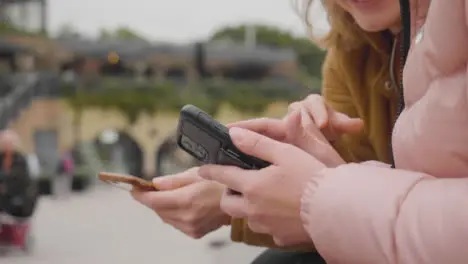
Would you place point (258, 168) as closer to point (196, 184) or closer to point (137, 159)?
point (196, 184)

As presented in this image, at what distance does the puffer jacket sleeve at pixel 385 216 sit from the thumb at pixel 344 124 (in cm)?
13

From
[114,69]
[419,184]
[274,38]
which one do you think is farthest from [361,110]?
[274,38]

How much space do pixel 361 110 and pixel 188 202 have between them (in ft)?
0.54

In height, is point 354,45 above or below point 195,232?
above

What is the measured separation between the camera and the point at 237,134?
43cm

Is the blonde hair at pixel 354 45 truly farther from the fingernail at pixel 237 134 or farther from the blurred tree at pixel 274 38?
the blurred tree at pixel 274 38

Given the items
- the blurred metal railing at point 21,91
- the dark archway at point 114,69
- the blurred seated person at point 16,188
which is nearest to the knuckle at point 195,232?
the blurred seated person at point 16,188

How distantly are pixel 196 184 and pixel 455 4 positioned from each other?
29 centimetres

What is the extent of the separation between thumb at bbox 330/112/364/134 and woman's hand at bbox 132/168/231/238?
0.10 metres

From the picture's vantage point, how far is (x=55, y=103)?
205 inches

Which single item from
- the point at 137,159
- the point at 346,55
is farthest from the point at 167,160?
the point at 346,55

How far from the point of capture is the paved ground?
275 centimetres

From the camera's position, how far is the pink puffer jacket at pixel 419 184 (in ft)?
1.10

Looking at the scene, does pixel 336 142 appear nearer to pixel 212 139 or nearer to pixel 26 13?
pixel 212 139
